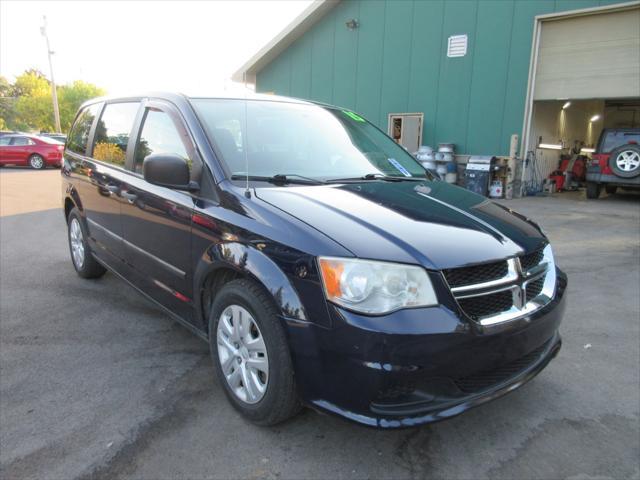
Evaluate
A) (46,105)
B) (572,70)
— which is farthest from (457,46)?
(46,105)

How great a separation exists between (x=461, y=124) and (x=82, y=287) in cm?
1113

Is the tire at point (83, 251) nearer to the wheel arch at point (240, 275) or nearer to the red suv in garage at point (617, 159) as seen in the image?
the wheel arch at point (240, 275)

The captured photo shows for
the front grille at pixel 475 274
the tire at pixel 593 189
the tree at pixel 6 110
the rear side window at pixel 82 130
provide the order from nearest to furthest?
the front grille at pixel 475 274
the rear side window at pixel 82 130
the tire at pixel 593 189
the tree at pixel 6 110

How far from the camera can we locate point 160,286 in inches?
125

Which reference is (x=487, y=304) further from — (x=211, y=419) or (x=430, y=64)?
(x=430, y=64)

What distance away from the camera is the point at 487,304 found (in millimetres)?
2088

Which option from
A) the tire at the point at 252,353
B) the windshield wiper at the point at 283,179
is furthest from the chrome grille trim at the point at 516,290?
the windshield wiper at the point at 283,179

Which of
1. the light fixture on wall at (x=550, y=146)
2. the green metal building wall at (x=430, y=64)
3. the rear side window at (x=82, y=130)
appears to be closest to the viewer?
the rear side window at (x=82, y=130)

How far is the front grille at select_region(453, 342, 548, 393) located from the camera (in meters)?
2.09

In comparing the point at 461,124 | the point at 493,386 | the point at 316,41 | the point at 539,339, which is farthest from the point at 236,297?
the point at 316,41

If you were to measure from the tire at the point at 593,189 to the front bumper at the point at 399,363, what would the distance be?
12.1m

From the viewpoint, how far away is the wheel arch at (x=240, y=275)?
2.09m

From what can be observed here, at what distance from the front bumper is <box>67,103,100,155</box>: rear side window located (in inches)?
137

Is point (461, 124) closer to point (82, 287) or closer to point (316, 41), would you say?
point (316, 41)
